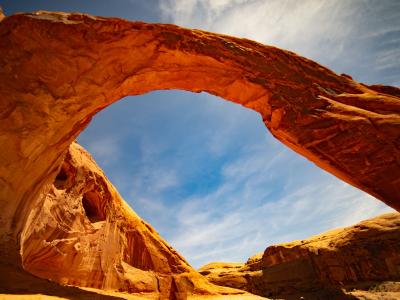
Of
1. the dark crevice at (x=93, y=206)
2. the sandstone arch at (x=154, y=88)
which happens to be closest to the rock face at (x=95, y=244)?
the dark crevice at (x=93, y=206)

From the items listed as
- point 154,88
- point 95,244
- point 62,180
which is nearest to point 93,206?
point 95,244

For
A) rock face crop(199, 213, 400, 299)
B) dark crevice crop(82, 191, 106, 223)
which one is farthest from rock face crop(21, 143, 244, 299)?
rock face crop(199, 213, 400, 299)

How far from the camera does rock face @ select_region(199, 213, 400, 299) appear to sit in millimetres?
28547

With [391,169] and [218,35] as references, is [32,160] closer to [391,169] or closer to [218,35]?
[218,35]

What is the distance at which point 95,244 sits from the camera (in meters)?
15.2

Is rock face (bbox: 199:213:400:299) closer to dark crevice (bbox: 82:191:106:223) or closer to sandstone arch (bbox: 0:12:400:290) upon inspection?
dark crevice (bbox: 82:191:106:223)

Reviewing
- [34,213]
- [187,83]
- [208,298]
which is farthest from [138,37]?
[208,298]

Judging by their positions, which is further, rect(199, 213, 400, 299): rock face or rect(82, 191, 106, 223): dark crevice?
rect(199, 213, 400, 299): rock face

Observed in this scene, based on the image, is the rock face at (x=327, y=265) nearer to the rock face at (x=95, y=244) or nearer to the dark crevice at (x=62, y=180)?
the rock face at (x=95, y=244)

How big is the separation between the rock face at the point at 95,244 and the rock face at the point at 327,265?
1832 centimetres

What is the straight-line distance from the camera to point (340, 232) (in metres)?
32.9

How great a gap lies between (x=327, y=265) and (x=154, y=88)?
101 feet

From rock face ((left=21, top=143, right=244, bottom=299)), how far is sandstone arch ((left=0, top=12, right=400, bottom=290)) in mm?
4298

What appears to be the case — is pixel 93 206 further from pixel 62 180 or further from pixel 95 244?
pixel 62 180
